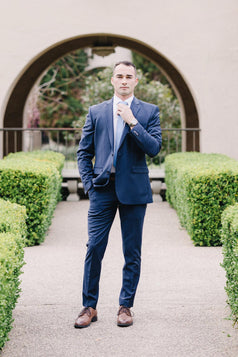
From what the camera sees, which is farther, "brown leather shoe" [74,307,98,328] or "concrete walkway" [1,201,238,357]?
"brown leather shoe" [74,307,98,328]

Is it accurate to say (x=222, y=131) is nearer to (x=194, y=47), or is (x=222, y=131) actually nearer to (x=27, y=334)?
(x=194, y=47)

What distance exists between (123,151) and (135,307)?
1.30 metres

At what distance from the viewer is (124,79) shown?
150 inches

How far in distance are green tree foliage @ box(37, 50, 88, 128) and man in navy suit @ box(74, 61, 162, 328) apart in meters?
18.4

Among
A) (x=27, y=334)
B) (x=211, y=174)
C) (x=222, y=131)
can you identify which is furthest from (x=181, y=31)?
(x=27, y=334)

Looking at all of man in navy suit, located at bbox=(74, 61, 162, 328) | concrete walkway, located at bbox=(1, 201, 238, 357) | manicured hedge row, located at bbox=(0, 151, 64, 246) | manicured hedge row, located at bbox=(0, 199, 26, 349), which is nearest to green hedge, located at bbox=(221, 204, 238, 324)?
concrete walkway, located at bbox=(1, 201, 238, 357)

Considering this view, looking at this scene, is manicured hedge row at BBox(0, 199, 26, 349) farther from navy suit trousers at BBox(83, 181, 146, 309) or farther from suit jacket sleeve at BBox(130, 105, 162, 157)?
suit jacket sleeve at BBox(130, 105, 162, 157)

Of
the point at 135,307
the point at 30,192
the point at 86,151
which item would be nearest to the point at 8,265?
the point at 86,151

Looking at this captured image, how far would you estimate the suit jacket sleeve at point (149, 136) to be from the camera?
12.1 feet

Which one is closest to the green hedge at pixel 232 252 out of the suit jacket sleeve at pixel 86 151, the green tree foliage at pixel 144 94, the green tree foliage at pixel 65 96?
the suit jacket sleeve at pixel 86 151

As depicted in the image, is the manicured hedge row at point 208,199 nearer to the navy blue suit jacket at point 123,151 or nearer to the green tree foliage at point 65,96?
the navy blue suit jacket at point 123,151

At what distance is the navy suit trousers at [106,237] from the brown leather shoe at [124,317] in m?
0.04

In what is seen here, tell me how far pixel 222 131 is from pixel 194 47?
1.62m

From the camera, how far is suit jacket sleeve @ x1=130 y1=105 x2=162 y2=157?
12.1 feet
